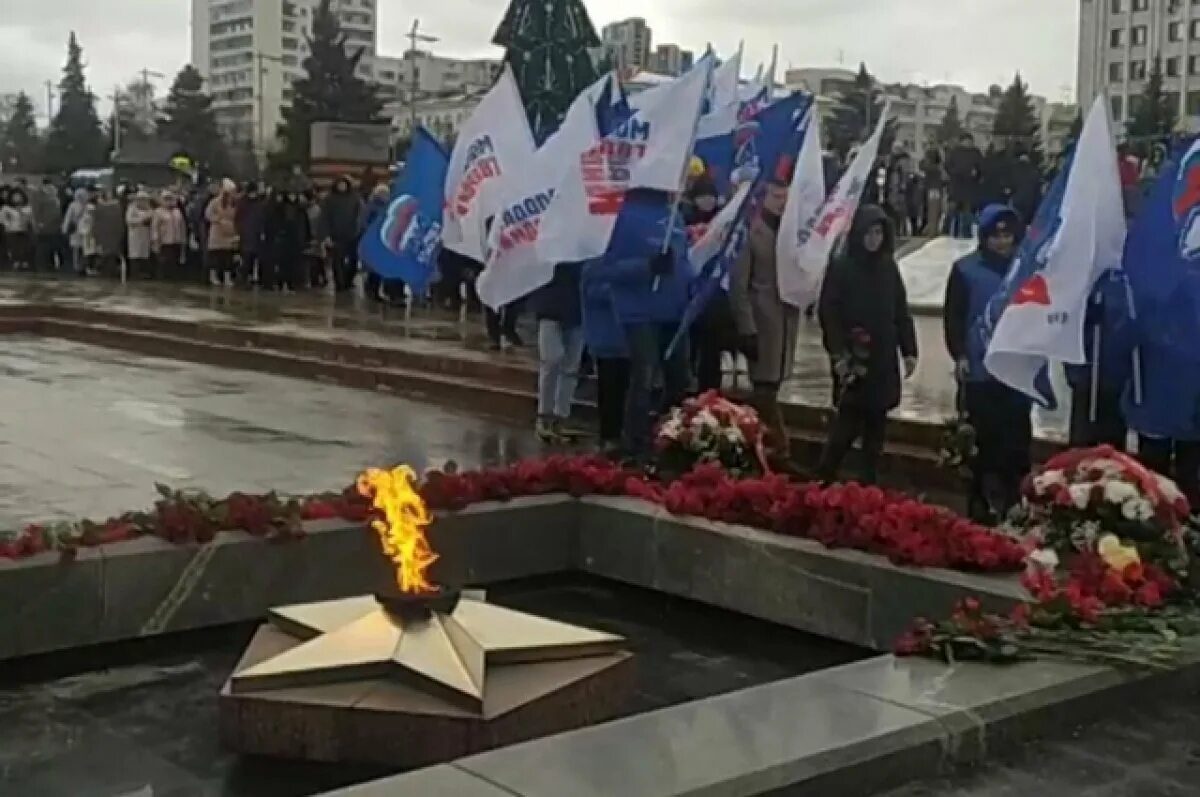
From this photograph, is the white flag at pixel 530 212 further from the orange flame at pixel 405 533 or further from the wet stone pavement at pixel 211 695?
the orange flame at pixel 405 533

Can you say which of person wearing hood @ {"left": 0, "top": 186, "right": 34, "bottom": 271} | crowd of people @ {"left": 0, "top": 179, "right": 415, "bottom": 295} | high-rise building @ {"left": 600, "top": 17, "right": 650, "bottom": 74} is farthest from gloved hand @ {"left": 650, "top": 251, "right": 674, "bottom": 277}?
high-rise building @ {"left": 600, "top": 17, "right": 650, "bottom": 74}

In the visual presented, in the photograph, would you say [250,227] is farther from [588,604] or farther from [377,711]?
[377,711]

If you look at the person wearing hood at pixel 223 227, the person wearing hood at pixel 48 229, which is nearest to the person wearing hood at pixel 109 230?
the person wearing hood at pixel 48 229

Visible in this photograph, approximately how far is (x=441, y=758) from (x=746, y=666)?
1777 millimetres

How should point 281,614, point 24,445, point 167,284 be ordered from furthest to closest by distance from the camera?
point 167,284 < point 24,445 < point 281,614

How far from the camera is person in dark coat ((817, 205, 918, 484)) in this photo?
8727mm

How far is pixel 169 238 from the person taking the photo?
25906 mm

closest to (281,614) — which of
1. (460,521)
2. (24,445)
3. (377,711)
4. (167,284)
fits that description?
(377,711)

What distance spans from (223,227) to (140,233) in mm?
2281

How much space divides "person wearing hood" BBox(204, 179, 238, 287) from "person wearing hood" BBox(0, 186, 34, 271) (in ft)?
14.9

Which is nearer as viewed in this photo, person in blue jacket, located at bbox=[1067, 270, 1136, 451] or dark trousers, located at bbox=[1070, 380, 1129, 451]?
person in blue jacket, located at bbox=[1067, 270, 1136, 451]

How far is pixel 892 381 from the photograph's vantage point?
29.0 feet

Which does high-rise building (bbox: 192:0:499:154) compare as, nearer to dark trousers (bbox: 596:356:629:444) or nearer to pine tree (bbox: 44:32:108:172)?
pine tree (bbox: 44:32:108:172)

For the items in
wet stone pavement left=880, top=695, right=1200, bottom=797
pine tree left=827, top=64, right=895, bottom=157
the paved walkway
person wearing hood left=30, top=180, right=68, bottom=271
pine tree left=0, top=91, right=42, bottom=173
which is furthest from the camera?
pine tree left=0, top=91, right=42, bottom=173
